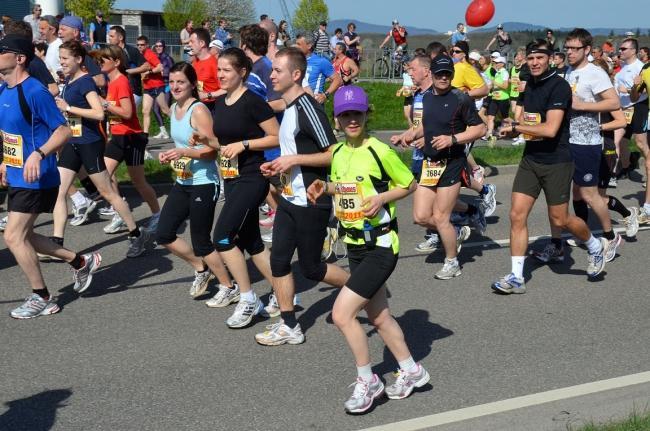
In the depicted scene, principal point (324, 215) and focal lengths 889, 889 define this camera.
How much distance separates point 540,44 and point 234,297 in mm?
3160

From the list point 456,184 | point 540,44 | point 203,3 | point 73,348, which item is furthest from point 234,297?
point 203,3

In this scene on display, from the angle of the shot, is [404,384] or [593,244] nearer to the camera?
[404,384]

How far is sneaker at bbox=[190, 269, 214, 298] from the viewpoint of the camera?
7.16 meters

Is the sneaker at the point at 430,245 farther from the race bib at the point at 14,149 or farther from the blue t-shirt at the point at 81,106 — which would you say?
the race bib at the point at 14,149

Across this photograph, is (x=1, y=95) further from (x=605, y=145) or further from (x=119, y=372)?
(x=605, y=145)

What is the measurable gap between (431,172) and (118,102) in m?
3.20

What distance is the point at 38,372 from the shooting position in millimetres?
5520

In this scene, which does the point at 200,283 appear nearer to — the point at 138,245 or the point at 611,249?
the point at 138,245

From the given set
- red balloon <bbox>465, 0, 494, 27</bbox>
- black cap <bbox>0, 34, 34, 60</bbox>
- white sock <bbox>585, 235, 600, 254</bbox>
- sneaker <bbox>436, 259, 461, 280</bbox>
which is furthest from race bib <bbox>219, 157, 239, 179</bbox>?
red balloon <bbox>465, 0, 494, 27</bbox>

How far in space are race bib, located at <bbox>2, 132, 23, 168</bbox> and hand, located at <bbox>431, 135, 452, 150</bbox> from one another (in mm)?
3264

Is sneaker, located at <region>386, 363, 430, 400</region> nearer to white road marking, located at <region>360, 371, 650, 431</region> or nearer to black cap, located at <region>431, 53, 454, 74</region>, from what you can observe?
white road marking, located at <region>360, 371, 650, 431</region>

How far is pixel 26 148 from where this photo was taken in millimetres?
6512

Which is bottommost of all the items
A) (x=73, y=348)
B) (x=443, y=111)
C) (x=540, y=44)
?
(x=73, y=348)

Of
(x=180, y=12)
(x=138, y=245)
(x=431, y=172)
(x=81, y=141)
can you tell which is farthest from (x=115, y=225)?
(x=180, y=12)
